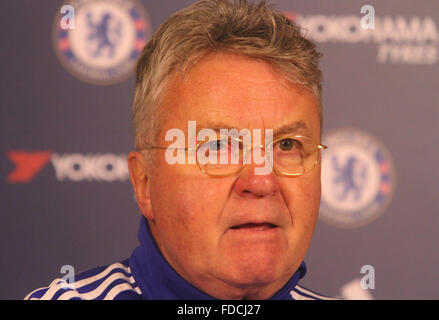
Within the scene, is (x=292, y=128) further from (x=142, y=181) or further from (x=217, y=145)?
(x=142, y=181)

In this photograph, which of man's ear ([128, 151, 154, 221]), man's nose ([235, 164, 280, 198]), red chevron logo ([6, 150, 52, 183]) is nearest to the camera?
man's nose ([235, 164, 280, 198])

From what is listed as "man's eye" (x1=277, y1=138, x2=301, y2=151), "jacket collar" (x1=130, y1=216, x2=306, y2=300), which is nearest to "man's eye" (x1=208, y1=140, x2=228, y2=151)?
"man's eye" (x1=277, y1=138, x2=301, y2=151)

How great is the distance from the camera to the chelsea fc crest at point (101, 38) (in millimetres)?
1652

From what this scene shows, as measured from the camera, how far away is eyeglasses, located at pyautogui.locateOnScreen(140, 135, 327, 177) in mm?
922

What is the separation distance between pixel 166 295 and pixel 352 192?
0.89 metres

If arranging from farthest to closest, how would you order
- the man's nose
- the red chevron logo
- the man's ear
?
the red chevron logo
the man's ear
the man's nose

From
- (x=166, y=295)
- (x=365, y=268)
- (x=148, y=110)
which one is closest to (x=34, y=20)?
(x=148, y=110)

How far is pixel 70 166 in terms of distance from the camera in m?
1.67

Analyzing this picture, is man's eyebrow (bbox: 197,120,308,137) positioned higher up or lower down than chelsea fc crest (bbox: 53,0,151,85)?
lower down

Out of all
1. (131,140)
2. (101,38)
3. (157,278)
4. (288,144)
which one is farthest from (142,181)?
(101,38)

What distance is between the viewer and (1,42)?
1650mm

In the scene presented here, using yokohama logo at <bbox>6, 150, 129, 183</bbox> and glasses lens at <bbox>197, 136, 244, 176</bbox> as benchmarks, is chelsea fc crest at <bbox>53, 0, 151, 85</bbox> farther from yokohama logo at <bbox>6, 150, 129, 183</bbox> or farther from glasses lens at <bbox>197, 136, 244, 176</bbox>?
glasses lens at <bbox>197, 136, 244, 176</bbox>

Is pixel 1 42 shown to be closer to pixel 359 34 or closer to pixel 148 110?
pixel 148 110

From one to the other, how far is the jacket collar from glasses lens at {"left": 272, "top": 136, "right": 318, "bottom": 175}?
9.8 inches
